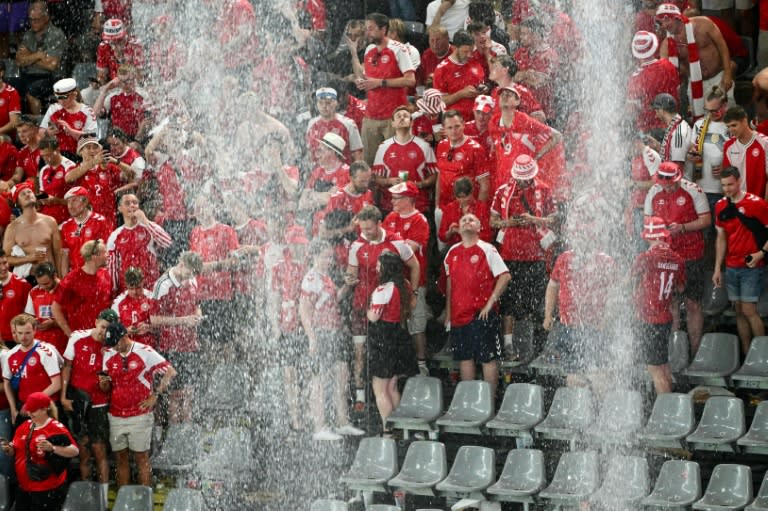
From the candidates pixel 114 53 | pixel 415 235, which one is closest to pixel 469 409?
pixel 415 235

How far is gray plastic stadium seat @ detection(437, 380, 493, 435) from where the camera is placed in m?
12.7

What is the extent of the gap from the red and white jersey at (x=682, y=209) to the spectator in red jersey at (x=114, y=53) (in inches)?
254

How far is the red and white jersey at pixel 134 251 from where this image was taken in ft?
47.6

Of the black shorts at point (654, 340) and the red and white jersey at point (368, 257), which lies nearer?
the black shorts at point (654, 340)

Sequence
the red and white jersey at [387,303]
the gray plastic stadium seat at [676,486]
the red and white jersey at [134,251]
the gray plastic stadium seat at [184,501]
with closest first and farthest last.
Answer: the gray plastic stadium seat at [676,486]
the gray plastic stadium seat at [184,501]
the red and white jersey at [387,303]
the red and white jersey at [134,251]

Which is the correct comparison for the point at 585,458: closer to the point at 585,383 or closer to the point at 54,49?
the point at 585,383

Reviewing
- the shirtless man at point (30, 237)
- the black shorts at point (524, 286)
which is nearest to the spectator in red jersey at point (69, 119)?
the shirtless man at point (30, 237)

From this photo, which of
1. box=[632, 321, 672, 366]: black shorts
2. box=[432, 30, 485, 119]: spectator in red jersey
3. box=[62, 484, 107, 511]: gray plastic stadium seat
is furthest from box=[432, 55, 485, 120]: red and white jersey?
box=[62, 484, 107, 511]: gray plastic stadium seat

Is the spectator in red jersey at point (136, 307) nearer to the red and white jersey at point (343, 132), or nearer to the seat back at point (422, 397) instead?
the red and white jersey at point (343, 132)

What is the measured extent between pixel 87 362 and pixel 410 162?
324cm

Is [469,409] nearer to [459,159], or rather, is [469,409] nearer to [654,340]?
[654,340]

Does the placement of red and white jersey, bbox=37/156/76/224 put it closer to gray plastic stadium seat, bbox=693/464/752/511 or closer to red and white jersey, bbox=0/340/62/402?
red and white jersey, bbox=0/340/62/402

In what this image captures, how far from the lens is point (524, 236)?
1323 cm

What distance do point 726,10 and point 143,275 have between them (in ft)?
20.0
